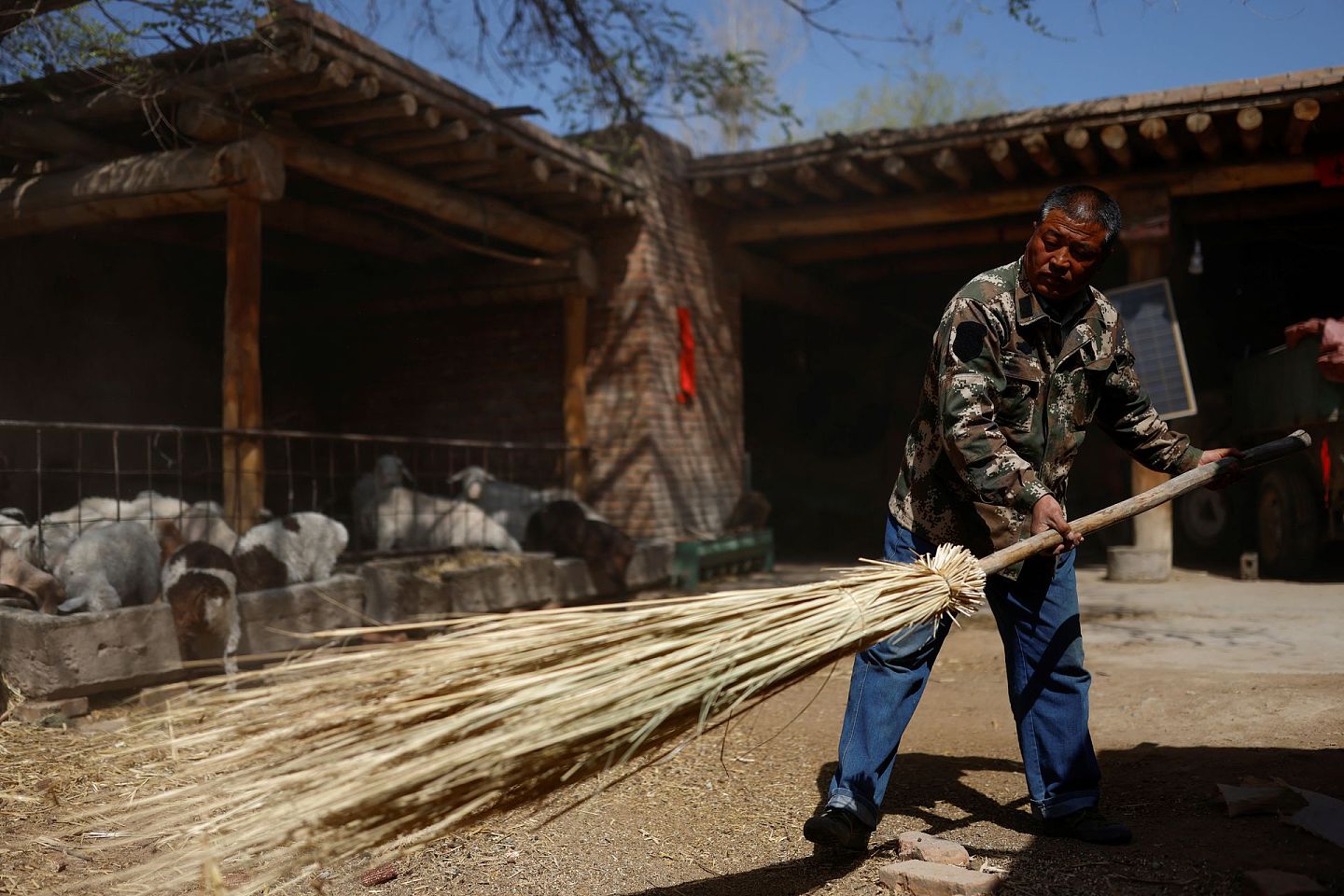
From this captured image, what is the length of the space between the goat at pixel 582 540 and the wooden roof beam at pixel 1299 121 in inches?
209

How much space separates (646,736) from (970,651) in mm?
4039

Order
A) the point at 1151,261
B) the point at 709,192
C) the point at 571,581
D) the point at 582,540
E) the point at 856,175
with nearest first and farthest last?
the point at 571,581
the point at 582,540
the point at 1151,261
the point at 856,175
the point at 709,192

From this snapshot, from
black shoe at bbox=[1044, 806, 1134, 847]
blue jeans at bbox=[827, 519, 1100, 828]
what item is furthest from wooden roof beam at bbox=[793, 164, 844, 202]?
black shoe at bbox=[1044, 806, 1134, 847]

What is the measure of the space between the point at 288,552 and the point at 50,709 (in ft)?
4.69

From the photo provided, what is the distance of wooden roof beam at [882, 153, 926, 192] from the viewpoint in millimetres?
8078

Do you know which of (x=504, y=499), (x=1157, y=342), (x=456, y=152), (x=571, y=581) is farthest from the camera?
(x=1157, y=342)

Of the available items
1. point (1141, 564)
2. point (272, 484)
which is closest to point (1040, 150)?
point (1141, 564)

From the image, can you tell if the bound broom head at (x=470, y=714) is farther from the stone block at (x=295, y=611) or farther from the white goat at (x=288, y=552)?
the white goat at (x=288, y=552)

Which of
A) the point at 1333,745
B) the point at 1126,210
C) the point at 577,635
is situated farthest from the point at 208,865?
the point at 1126,210

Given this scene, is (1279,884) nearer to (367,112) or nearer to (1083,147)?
(367,112)

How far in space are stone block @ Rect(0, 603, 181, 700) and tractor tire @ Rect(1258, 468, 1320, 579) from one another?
298 inches

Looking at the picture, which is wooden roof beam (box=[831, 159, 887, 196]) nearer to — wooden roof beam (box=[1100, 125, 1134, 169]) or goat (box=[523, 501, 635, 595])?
wooden roof beam (box=[1100, 125, 1134, 169])

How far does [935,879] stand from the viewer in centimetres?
239

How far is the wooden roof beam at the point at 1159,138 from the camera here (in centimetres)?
729
